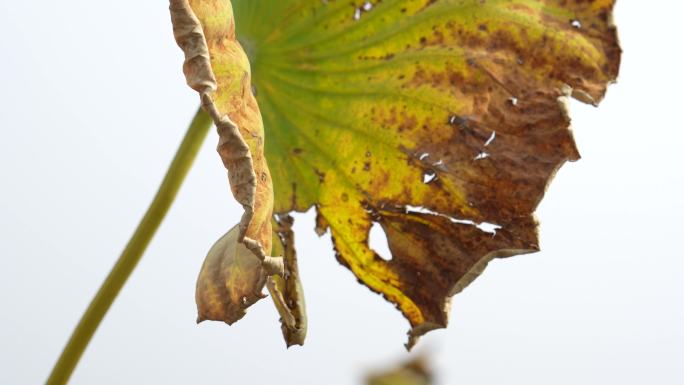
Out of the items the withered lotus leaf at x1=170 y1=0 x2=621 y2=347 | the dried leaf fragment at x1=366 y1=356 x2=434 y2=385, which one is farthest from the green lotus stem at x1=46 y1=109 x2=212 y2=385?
the dried leaf fragment at x1=366 y1=356 x2=434 y2=385

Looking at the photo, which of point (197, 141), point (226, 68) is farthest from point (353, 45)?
point (226, 68)

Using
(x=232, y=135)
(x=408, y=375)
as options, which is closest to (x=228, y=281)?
(x=232, y=135)

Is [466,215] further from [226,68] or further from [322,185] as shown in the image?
[226,68]

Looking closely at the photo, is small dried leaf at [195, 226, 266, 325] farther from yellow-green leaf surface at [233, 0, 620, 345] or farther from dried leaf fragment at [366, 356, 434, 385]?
dried leaf fragment at [366, 356, 434, 385]

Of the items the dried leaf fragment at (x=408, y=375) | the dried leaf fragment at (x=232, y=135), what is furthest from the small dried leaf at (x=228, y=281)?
the dried leaf fragment at (x=408, y=375)

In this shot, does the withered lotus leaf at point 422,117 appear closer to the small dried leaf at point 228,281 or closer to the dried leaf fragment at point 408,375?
the small dried leaf at point 228,281

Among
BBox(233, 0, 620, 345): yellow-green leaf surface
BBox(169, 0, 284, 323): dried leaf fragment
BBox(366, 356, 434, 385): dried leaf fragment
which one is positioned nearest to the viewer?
BBox(169, 0, 284, 323): dried leaf fragment
